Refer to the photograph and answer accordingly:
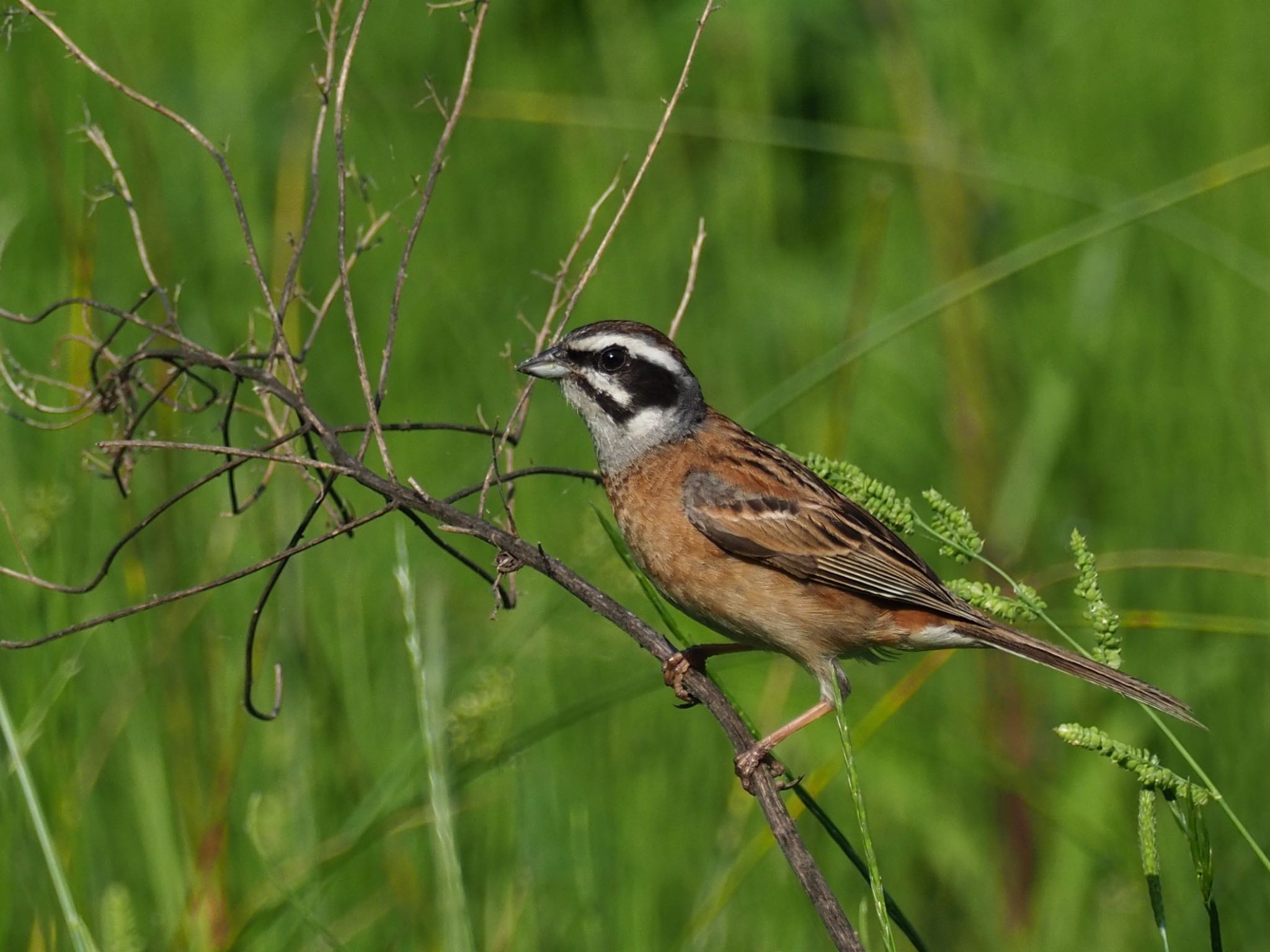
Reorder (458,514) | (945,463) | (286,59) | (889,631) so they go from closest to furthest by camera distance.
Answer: (458,514)
(889,631)
(945,463)
(286,59)

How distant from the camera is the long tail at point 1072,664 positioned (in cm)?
310

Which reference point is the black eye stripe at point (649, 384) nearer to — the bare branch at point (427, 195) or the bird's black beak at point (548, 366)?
the bird's black beak at point (548, 366)

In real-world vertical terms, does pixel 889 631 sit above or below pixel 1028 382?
below

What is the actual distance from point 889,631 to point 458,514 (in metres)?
2.07

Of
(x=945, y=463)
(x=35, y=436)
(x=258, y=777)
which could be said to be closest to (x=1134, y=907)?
(x=945, y=463)

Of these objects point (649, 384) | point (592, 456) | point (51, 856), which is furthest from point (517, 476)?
point (592, 456)

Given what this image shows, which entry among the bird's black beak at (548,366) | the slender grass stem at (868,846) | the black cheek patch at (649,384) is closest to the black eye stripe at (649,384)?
the black cheek patch at (649,384)

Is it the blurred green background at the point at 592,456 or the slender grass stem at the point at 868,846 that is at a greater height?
the blurred green background at the point at 592,456

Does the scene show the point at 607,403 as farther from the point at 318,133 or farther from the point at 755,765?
the point at 755,765

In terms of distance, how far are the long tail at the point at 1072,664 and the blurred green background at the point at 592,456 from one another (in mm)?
191

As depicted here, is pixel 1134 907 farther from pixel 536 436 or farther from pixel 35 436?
pixel 35 436

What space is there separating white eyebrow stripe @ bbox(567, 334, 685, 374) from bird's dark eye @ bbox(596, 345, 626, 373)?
0.6 inches

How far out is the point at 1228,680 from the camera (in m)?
4.95

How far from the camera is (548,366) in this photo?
405cm
